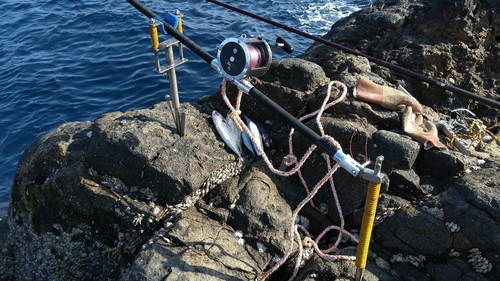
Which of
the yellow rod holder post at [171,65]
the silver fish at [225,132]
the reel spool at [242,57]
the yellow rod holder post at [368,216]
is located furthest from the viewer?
the silver fish at [225,132]

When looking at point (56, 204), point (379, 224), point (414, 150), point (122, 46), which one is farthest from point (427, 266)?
point (122, 46)

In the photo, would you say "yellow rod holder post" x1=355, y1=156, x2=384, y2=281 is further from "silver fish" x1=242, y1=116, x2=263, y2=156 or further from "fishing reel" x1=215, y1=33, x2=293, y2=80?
"silver fish" x1=242, y1=116, x2=263, y2=156

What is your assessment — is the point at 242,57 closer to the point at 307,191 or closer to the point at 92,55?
the point at 307,191

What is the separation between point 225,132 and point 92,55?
27.6ft

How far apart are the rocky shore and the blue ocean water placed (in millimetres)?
3708

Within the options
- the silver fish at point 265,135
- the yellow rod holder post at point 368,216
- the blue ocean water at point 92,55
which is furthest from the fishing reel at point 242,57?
the blue ocean water at point 92,55

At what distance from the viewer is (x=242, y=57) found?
4441mm

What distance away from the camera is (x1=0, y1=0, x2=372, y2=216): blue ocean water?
408 inches

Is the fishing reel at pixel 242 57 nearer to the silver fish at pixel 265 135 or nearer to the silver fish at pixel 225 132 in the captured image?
the silver fish at pixel 225 132

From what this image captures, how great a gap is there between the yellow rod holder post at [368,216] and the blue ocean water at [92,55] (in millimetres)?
7067

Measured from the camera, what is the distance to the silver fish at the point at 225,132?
560cm

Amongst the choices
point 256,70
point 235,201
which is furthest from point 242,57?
point 235,201

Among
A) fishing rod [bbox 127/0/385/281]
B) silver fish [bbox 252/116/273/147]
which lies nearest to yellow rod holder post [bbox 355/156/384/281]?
fishing rod [bbox 127/0/385/281]

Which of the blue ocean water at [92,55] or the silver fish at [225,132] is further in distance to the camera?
the blue ocean water at [92,55]
